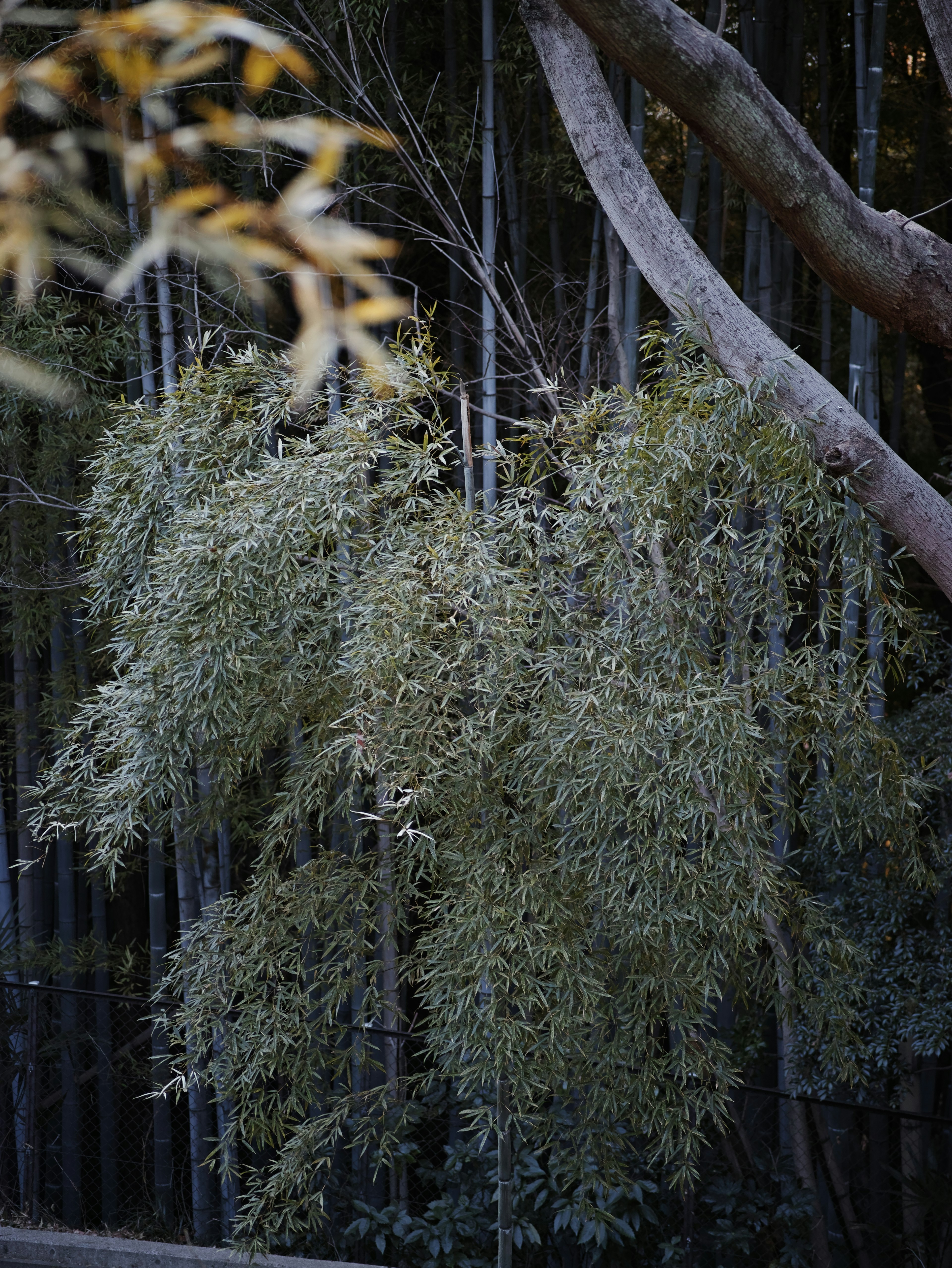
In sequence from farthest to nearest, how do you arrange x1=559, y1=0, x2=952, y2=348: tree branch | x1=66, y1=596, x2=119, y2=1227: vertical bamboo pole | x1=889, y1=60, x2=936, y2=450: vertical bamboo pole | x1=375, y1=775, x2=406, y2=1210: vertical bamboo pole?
1. x1=889, y1=60, x2=936, y2=450: vertical bamboo pole
2. x1=66, y1=596, x2=119, y2=1227: vertical bamboo pole
3. x1=375, y1=775, x2=406, y2=1210: vertical bamboo pole
4. x1=559, y1=0, x2=952, y2=348: tree branch

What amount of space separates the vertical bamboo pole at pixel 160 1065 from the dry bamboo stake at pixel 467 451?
5.99 ft

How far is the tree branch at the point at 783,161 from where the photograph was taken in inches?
84.7

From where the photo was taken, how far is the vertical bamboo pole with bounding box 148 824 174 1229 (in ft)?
12.9

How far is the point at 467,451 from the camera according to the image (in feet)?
9.21

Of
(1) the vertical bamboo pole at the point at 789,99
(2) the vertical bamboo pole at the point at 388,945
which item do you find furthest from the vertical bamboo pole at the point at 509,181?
(2) the vertical bamboo pole at the point at 388,945

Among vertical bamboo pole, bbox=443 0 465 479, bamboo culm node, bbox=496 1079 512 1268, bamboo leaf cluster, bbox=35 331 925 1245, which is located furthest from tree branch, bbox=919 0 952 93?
bamboo culm node, bbox=496 1079 512 1268

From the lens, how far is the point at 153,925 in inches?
157

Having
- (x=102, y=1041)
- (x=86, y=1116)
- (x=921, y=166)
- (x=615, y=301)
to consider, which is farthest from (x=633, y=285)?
(x=86, y=1116)

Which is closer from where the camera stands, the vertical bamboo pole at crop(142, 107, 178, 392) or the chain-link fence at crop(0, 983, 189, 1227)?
the vertical bamboo pole at crop(142, 107, 178, 392)

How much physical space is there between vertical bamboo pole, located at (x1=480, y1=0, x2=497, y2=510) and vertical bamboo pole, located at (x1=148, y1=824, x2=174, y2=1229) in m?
1.81

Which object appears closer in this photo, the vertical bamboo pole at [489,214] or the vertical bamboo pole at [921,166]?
the vertical bamboo pole at [489,214]

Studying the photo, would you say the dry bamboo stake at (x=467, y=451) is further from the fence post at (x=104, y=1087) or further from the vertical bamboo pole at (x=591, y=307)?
the fence post at (x=104, y=1087)

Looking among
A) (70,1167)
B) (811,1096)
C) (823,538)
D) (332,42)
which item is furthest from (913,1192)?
(332,42)

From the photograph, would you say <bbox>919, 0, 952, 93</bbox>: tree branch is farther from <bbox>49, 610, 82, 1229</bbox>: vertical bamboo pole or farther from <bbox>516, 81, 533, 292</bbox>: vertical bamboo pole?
<bbox>49, 610, 82, 1229</bbox>: vertical bamboo pole
